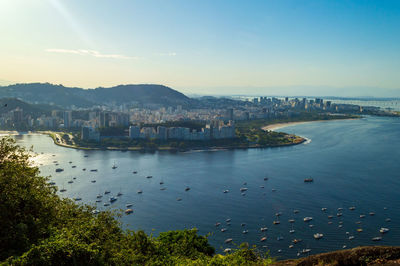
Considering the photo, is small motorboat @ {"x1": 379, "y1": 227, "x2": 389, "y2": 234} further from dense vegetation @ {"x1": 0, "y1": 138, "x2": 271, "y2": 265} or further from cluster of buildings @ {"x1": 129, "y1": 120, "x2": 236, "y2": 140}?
cluster of buildings @ {"x1": 129, "y1": 120, "x2": 236, "y2": 140}

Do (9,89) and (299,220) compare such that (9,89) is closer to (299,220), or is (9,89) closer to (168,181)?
(168,181)

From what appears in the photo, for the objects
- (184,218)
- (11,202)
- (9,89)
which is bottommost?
(184,218)

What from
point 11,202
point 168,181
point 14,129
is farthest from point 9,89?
point 11,202

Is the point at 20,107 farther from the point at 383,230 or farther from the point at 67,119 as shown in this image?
the point at 383,230

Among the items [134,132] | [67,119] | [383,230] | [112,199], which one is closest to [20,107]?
[67,119]

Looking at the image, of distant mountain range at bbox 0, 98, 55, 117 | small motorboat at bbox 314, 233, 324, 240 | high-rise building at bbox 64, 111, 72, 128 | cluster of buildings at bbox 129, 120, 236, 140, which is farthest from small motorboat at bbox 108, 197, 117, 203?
distant mountain range at bbox 0, 98, 55, 117

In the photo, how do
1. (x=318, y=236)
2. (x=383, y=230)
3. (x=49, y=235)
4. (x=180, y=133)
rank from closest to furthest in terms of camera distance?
(x=49, y=235)
(x=318, y=236)
(x=383, y=230)
(x=180, y=133)
